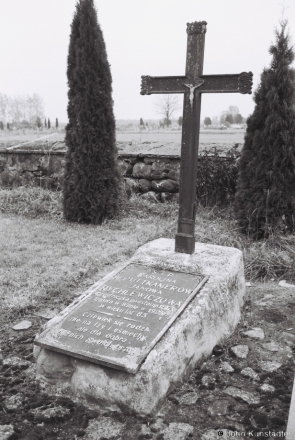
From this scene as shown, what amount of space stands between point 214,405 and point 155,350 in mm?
456

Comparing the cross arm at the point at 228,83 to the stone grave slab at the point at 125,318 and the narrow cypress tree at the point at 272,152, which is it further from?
the narrow cypress tree at the point at 272,152

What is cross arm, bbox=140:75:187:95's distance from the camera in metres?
3.29

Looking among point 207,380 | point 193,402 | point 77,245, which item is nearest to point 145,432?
point 193,402

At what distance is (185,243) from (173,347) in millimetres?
1177

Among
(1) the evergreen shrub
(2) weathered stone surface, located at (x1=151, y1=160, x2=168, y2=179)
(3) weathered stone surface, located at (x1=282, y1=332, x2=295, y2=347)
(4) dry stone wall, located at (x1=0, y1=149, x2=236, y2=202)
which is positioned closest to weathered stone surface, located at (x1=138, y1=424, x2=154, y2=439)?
(3) weathered stone surface, located at (x1=282, y1=332, x2=295, y2=347)

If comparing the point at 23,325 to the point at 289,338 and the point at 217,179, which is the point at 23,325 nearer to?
the point at 289,338

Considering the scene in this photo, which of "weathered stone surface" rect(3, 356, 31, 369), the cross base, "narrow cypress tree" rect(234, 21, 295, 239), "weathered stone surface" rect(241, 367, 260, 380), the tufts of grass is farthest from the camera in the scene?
the tufts of grass

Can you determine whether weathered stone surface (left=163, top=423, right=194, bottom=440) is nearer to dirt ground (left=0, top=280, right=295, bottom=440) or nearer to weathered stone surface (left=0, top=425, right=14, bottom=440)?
dirt ground (left=0, top=280, right=295, bottom=440)

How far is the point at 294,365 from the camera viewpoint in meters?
2.75

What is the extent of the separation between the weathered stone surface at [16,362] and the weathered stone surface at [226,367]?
1286mm

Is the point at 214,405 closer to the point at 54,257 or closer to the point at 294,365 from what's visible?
the point at 294,365

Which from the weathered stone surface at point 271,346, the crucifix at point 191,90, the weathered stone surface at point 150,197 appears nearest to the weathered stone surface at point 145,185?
the weathered stone surface at point 150,197

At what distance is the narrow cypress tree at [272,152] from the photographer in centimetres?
498

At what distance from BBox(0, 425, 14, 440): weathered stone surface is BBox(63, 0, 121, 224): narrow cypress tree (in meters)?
4.34
